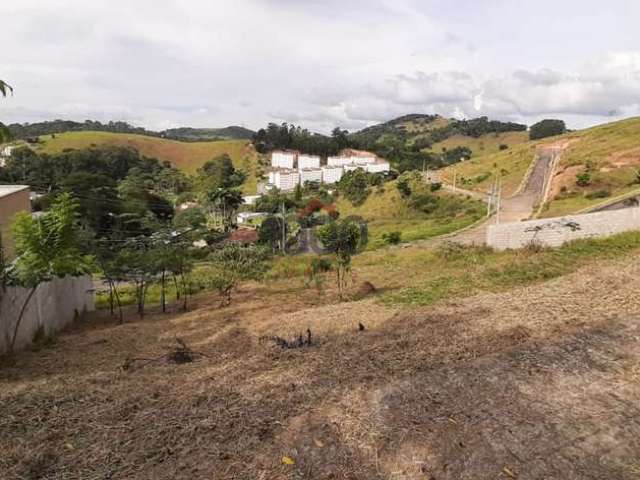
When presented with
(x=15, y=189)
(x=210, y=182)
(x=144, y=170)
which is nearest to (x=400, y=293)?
(x=15, y=189)

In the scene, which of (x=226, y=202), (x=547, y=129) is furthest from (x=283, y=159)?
(x=547, y=129)

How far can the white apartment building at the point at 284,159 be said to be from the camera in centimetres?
9904

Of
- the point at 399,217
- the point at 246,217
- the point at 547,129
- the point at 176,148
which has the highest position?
the point at 547,129

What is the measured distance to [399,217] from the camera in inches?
1695

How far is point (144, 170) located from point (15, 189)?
78.5 m

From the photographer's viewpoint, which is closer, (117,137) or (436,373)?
(436,373)

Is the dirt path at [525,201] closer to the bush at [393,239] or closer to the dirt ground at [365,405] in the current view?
the bush at [393,239]

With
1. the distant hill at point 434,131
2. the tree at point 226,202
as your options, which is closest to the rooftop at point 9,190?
the tree at point 226,202

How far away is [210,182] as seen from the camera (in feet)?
270

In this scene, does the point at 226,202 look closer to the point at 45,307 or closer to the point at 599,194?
the point at 599,194

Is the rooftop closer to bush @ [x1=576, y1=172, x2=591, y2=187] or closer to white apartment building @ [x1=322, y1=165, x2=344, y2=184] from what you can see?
bush @ [x1=576, y1=172, x2=591, y2=187]

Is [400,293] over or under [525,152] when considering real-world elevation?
under

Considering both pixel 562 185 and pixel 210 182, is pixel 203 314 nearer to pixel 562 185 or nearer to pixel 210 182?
pixel 562 185

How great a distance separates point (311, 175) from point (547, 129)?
54722 millimetres
